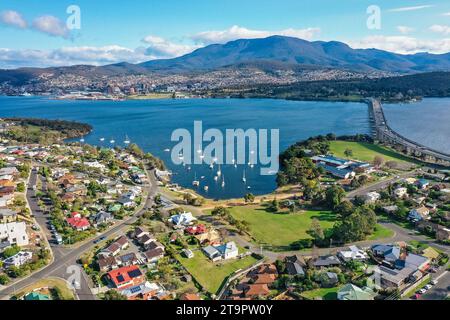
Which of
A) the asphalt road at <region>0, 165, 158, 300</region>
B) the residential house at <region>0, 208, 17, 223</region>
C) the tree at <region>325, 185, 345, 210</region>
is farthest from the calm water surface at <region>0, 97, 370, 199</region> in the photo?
the residential house at <region>0, 208, 17, 223</region>

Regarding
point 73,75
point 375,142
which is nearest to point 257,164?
point 375,142

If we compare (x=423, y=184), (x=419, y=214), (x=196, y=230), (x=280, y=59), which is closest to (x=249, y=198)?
(x=196, y=230)

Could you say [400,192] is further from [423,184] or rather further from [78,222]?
[78,222]

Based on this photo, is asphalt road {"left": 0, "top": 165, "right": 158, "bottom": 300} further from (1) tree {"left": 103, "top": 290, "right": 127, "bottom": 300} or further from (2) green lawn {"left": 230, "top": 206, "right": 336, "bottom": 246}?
(2) green lawn {"left": 230, "top": 206, "right": 336, "bottom": 246}

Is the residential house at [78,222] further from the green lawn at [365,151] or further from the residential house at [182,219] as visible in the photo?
the green lawn at [365,151]

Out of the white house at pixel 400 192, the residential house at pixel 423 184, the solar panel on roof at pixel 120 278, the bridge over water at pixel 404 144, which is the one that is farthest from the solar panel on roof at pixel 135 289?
the bridge over water at pixel 404 144

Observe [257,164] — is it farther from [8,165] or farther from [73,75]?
[73,75]
